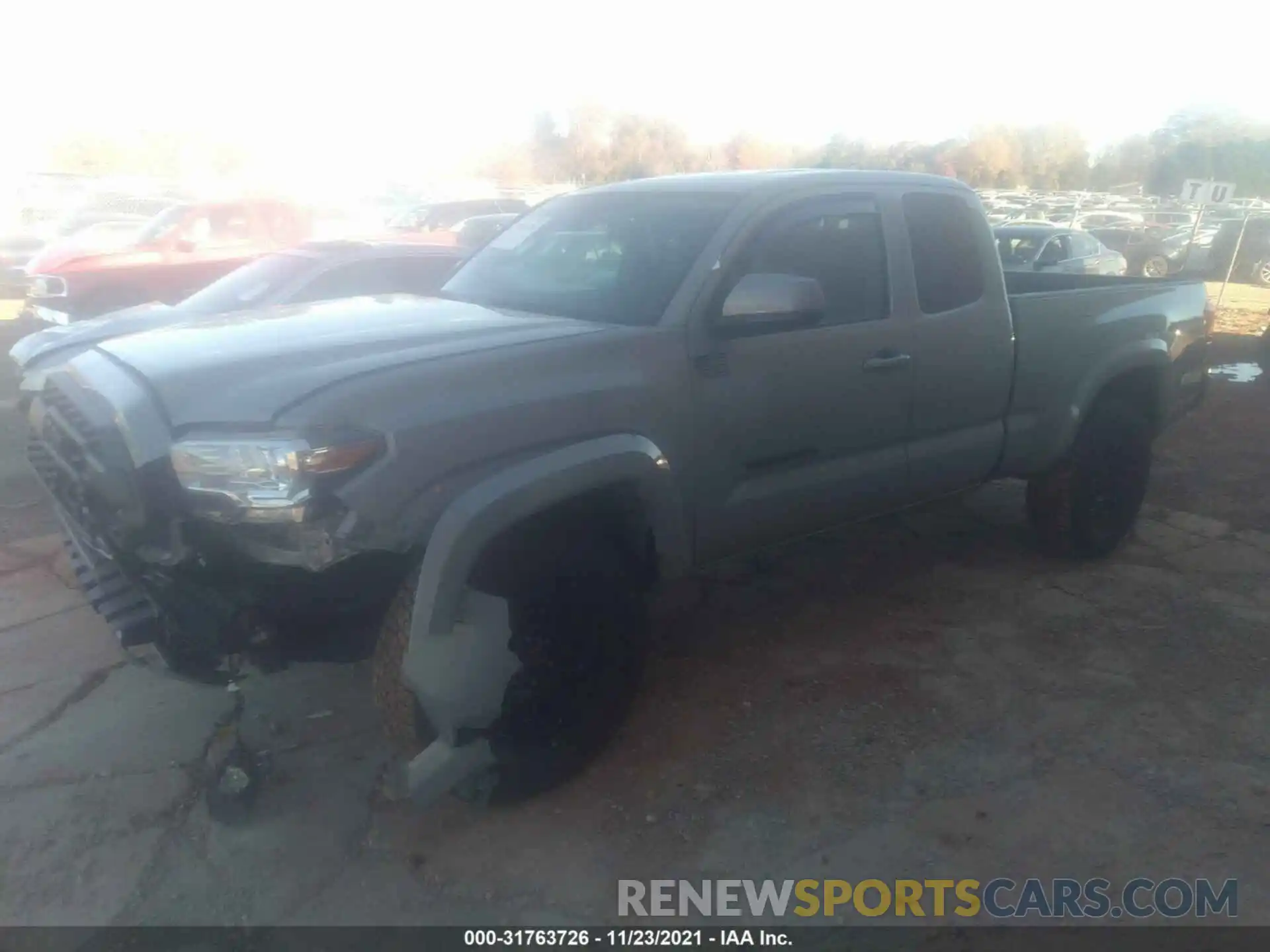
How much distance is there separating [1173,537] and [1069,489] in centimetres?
109

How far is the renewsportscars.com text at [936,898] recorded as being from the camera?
279 cm

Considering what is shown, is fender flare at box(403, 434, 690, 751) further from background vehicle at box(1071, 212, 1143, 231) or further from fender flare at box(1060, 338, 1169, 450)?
background vehicle at box(1071, 212, 1143, 231)

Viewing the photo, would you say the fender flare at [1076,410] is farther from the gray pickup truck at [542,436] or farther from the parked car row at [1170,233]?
the parked car row at [1170,233]

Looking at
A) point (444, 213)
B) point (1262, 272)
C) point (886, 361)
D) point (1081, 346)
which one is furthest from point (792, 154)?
point (886, 361)

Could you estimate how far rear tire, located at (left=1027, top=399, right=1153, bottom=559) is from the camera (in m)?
4.94

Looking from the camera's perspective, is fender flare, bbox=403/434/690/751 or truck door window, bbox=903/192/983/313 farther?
truck door window, bbox=903/192/983/313

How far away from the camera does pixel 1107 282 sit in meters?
5.34

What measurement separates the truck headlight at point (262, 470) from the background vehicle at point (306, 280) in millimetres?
3801

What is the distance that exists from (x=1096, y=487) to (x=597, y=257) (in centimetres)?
281

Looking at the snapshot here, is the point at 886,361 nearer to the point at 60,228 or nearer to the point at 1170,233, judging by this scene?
the point at 60,228

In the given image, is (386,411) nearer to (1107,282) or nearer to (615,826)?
(615,826)

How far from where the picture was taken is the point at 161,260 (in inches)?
400

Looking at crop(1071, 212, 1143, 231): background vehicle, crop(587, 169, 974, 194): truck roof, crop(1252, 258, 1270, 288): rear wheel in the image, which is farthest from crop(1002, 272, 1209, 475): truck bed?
crop(1252, 258, 1270, 288): rear wheel

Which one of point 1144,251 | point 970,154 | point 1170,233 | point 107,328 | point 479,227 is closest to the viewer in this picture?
point 107,328
